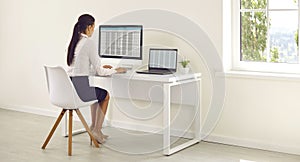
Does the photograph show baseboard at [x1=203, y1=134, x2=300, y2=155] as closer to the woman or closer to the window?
the window

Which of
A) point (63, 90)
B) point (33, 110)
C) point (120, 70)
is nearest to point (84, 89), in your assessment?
point (63, 90)

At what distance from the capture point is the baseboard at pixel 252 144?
4066 mm

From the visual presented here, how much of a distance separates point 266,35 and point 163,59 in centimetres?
93

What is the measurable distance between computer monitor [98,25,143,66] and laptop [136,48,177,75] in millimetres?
112

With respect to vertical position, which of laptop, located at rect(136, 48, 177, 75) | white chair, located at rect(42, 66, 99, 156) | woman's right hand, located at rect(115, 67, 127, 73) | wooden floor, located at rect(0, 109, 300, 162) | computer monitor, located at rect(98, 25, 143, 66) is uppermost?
computer monitor, located at rect(98, 25, 143, 66)

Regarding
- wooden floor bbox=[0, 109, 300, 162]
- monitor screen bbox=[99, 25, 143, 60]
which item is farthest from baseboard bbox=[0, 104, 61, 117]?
monitor screen bbox=[99, 25, 143, 60]

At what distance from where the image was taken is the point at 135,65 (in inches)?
180

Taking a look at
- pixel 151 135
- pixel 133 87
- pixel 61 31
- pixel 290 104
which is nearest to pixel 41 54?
pixel 61 31

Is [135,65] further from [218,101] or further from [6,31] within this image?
[6,31]

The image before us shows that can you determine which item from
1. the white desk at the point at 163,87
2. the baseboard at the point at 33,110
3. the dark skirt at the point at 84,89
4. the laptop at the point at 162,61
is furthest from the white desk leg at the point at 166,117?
the baseboard at the point at 33,110

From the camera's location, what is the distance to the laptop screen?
4367 millimetres

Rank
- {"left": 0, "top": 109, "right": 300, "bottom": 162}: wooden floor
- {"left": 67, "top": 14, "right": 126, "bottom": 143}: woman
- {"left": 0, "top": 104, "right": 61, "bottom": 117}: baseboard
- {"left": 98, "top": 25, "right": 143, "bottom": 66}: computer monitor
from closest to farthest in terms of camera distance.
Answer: {"left": 0, "top": 109, "right": 300, "bottom": 162}: wooden floor < {"left": 67, "top": 14, "right": 126, "bottom": 143}: woman < {"left": 98, "top": 25, "right": 143, "bottom": 66}: computer monitor < {"left": 0, "top": 104, "right": 61, "bottom": 117}: baseboard

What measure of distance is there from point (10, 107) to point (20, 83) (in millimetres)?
356

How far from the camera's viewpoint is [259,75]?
13.7 ft
